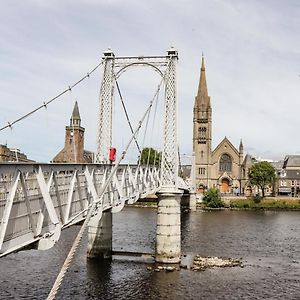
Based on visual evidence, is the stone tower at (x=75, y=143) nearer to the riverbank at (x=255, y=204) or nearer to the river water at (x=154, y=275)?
the riverbank at (x=255, y=204)

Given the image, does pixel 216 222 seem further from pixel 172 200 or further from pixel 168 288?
pixel 168 288

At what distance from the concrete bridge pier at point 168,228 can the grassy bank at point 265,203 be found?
6605 centimetres

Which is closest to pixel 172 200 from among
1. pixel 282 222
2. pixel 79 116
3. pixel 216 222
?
pixel 216 222

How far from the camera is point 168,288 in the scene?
98.7 feet

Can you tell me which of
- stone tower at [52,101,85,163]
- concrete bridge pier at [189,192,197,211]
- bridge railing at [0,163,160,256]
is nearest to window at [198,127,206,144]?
concrete bridge pier at [189,192,197,211]

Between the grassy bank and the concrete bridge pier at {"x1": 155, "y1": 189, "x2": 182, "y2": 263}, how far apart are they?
66.1 m

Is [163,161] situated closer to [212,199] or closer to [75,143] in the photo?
[212,199]

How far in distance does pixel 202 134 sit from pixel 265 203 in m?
30.4

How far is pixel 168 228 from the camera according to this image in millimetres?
37250

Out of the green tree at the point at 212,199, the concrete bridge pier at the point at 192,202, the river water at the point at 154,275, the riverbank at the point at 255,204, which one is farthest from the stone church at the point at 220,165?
the river water at the point at 154,275

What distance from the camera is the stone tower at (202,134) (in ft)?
411

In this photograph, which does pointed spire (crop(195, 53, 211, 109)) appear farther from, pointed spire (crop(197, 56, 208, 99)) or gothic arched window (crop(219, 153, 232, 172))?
gothic arched window (crop(219, 153, 232, 172))

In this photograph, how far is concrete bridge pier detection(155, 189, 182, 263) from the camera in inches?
1453

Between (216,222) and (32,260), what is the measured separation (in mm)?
39783
